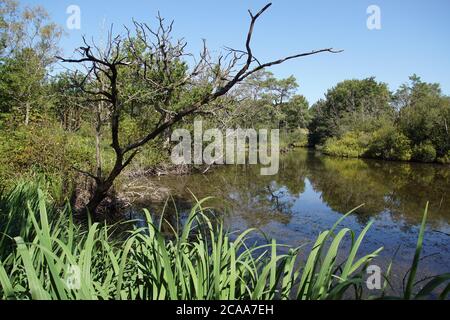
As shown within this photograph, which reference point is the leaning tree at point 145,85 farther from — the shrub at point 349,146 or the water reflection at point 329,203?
the shrub at point 349,146

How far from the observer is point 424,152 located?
80.9 ft

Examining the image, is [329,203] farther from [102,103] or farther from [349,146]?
[349,146]

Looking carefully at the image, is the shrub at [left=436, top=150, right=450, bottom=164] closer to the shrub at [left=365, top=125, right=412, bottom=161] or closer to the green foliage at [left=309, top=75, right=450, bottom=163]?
the green foliage at [left=309, top=75, right=450, bottom=163]

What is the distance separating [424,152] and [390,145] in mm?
3148

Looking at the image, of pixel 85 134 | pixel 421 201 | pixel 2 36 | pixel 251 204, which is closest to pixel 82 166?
pixel 85 134

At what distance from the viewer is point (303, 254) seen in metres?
5.67

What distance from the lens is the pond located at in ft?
21.5

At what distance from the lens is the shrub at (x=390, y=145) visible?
2611cm

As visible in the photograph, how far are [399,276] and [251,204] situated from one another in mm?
5354

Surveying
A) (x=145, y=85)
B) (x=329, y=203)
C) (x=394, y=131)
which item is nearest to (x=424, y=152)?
(x=394, y=131)

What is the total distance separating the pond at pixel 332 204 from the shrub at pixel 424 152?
772 centimetres

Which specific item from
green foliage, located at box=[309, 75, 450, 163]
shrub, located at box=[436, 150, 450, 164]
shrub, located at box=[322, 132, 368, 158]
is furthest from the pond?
shrub, located at box=[322, 132, 368, 158]

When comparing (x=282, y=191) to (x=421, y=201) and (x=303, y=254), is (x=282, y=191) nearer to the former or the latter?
(x=421, y=201)
